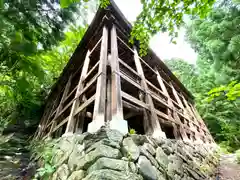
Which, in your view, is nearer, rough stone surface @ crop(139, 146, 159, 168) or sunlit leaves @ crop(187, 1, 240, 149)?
rough stone surface @ crop(139, 146, 159, 168)

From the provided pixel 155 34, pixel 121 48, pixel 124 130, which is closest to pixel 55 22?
pixel 121 48

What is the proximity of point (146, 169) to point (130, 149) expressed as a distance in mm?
341

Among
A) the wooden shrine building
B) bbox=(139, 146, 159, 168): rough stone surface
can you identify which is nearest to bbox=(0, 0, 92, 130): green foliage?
the wooden shrine building

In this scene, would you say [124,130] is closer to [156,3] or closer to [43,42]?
[156,3]

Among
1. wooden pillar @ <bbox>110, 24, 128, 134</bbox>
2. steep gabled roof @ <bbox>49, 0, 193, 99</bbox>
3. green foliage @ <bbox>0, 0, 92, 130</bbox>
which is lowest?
wooden pillar @ <bbox>110, 24, 128, 134</bbox>

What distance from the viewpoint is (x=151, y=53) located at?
638cm

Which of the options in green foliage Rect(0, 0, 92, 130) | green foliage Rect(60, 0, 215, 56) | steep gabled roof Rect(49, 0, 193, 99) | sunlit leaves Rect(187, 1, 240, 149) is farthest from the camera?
sunlit leaves Rect(187, 1, 240, 149)

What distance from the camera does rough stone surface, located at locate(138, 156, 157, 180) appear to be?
2.08 metres

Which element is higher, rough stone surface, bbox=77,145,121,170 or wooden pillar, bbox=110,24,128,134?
wooden pillar, bbox=110,24,128,134

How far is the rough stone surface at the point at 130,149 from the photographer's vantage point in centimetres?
212

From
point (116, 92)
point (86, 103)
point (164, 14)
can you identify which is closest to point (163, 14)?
point (164, 14)

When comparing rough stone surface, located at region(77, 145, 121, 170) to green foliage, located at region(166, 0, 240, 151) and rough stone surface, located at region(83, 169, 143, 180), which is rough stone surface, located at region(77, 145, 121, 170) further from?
green foliage, located at region(166, 0, 240, 151)

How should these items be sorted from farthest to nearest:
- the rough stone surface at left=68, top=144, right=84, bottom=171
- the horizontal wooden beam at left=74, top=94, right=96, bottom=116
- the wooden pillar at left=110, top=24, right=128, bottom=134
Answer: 1. the horizontal wooden beam at left=74, top=94, right=96, bottom=116
2. the wooden pillar at left=110, top=24, right=128, bottom=134
3. the rough stone surface at left=68, top=144, right=84, bottom=171

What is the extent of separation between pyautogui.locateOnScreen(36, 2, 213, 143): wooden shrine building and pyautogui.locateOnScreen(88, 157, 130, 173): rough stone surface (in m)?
0.59
